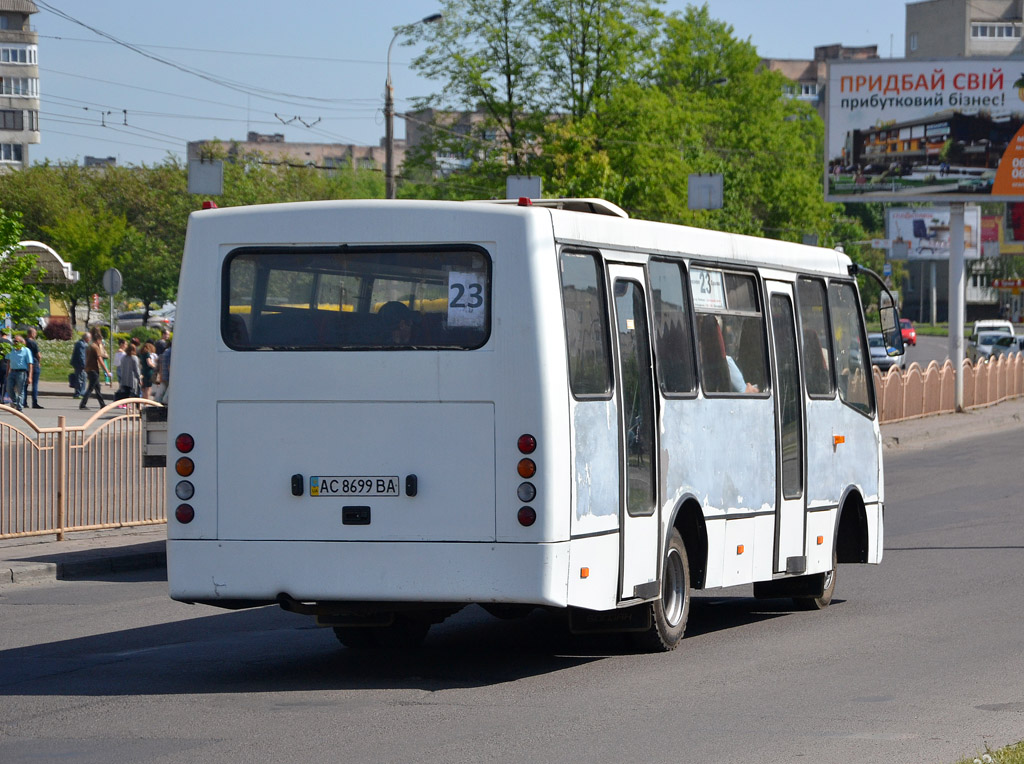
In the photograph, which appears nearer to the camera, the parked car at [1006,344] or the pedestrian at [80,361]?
the pedestrian at [80,361]

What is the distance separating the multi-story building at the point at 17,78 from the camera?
115375 millimetres

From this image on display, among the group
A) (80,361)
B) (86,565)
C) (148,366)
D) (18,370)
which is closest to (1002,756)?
(86,565)

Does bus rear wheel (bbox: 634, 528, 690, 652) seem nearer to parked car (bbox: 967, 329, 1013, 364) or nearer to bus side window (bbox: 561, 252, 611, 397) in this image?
bus side window (bbox: 561, 252, 611, 397)

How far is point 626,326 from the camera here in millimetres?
9094

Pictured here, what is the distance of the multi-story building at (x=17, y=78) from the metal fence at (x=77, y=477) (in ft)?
343

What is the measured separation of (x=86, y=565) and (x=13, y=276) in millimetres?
12753

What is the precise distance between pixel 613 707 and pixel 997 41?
135088 mm

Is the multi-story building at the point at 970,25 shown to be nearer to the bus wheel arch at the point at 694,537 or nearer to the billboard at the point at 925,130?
the billboard at the point at 925,130

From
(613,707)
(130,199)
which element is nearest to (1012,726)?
(613,707)

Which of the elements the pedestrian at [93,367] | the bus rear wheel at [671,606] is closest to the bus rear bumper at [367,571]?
the bus rear wheel at [671,606]

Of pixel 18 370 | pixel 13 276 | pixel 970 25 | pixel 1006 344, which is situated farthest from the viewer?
pixel 970 25

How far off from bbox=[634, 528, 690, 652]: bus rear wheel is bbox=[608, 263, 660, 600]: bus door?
27 centimetres

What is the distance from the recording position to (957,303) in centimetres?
3816

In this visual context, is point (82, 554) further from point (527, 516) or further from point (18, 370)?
point (18, 370)
